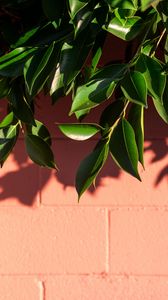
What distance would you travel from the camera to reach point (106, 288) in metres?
1.62

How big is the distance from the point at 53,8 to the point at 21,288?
867 mm

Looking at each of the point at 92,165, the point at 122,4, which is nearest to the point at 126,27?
the point at 122,4

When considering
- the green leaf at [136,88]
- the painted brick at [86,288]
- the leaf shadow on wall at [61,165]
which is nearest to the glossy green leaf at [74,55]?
the green leaf at [136,88]

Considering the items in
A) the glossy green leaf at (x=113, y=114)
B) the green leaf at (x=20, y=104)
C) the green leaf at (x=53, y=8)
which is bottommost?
the glossy green leaf at (x=113, y=114)

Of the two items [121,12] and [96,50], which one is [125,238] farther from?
[121,12]

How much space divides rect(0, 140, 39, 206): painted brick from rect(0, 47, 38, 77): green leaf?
519 mm

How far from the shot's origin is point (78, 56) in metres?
1.09

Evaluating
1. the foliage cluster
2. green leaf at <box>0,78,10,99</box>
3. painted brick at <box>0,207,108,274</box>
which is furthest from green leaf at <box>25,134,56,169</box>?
painted brick at <box>0,207,108,274</box>

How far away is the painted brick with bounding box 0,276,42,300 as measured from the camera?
1.64 meters

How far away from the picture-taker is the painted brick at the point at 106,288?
1604 mm

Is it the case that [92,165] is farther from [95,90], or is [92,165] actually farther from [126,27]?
[126,27]

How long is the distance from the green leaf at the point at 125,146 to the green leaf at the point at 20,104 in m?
0.18

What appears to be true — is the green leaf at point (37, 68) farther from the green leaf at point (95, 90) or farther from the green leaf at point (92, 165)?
the green leaf at point (92, 165)

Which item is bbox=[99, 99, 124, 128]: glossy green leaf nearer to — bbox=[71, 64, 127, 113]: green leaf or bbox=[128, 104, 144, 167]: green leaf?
bbox=[128, 104, 144, 167]: green leaf
